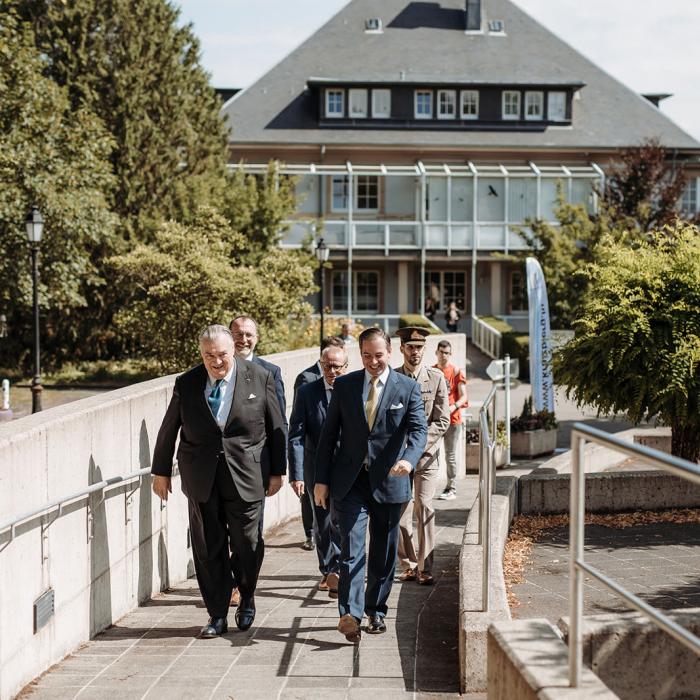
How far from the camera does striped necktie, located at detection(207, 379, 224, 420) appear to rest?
6719mm

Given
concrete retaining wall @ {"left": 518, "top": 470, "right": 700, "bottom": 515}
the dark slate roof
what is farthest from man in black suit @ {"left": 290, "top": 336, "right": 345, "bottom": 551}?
the dark slate roof

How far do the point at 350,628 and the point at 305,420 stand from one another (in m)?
2.26

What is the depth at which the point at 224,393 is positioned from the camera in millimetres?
6754

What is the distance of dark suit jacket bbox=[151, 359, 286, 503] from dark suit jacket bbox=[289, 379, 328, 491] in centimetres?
125

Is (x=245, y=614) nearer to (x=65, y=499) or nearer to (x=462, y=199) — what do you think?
(x=65, y=499)

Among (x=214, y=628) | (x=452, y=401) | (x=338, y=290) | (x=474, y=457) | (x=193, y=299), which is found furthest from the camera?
(x=338, y=290)

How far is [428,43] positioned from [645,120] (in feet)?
31.9

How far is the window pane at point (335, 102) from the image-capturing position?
45987 mm

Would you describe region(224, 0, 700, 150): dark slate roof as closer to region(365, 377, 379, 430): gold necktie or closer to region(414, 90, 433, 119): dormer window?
region(414, 90, 433, 119): dormer window

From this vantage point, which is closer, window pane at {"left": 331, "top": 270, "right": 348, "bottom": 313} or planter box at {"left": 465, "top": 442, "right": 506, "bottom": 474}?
planter box at {"left": 465, "top": 442, "right": 506, "bottom": 474}

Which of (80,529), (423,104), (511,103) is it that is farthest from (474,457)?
(511,103)

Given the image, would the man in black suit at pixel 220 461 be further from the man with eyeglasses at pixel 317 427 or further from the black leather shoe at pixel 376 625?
the man with eyeglasses at pixel 317 427

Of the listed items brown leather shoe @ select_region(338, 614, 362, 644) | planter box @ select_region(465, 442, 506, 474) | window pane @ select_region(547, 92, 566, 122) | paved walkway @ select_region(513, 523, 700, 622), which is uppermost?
window pane @ select_region(547, 92, 566, 122)

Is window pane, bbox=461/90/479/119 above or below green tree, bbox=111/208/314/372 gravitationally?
above
